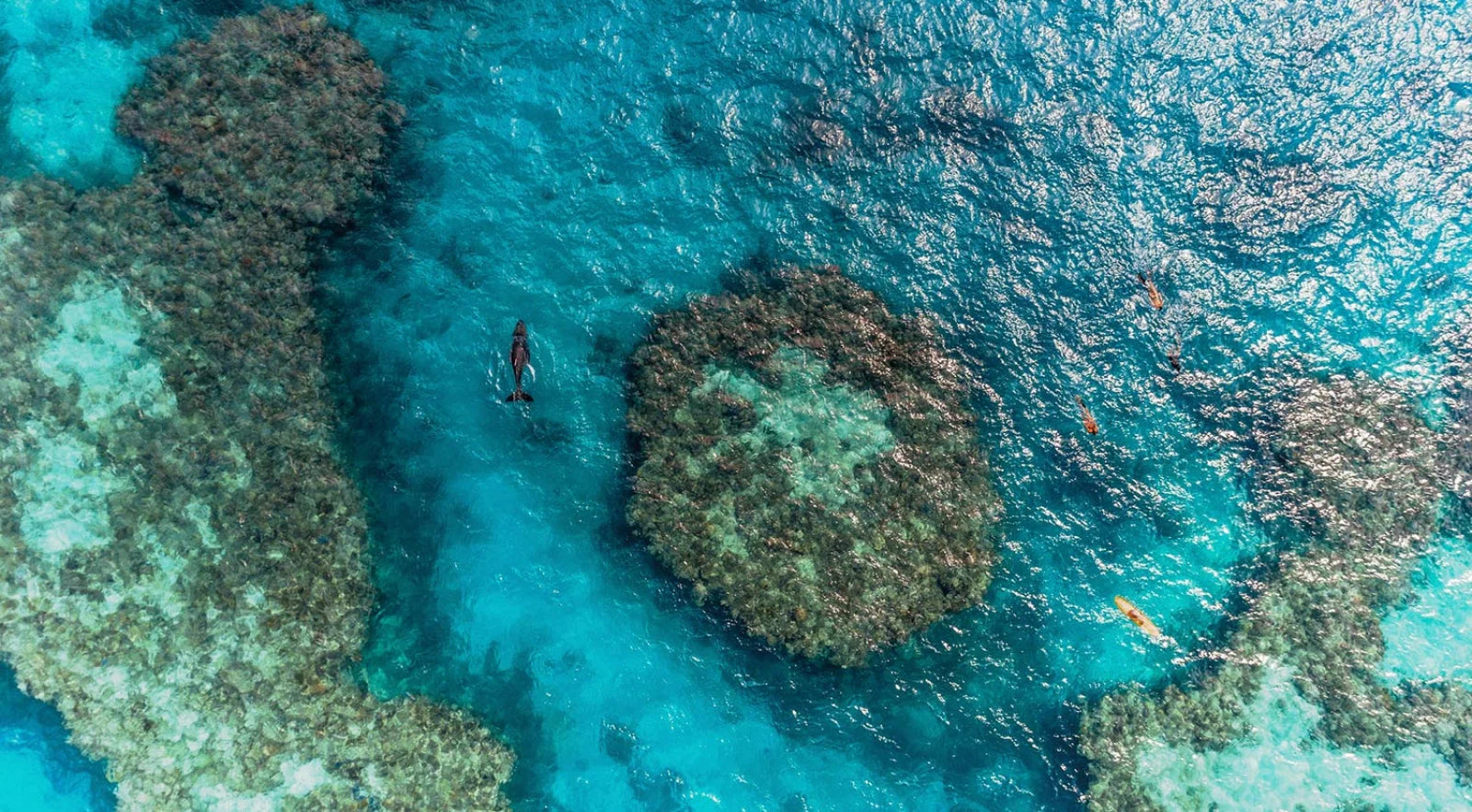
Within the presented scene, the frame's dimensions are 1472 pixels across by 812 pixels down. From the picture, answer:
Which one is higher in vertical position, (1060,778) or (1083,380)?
(1083,380)

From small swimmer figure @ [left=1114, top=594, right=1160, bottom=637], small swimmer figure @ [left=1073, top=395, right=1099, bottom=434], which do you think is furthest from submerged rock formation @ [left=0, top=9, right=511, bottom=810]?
small swimmer figure @ [left=1073, top=395, right=1099, bottom=434]

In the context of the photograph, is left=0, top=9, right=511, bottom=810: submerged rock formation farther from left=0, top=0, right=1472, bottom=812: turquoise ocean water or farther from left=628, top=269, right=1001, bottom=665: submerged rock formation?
left=628, top=269, right=1001, bottom=665: submerged rock formation

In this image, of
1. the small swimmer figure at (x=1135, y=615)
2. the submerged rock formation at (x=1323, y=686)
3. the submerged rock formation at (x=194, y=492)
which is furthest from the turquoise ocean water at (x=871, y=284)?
the submerged rock formation at (x=194, y=492)

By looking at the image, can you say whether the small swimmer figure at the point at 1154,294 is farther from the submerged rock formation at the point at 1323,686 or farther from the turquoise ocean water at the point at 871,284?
the submerged rock formation at the point at 1323,686

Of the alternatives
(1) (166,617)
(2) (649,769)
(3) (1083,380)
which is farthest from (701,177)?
(1) (166,617)

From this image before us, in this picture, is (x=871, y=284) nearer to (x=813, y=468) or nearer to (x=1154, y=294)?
(x=813, y=468)

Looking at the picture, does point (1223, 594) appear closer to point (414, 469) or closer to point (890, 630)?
point (890, 630)
